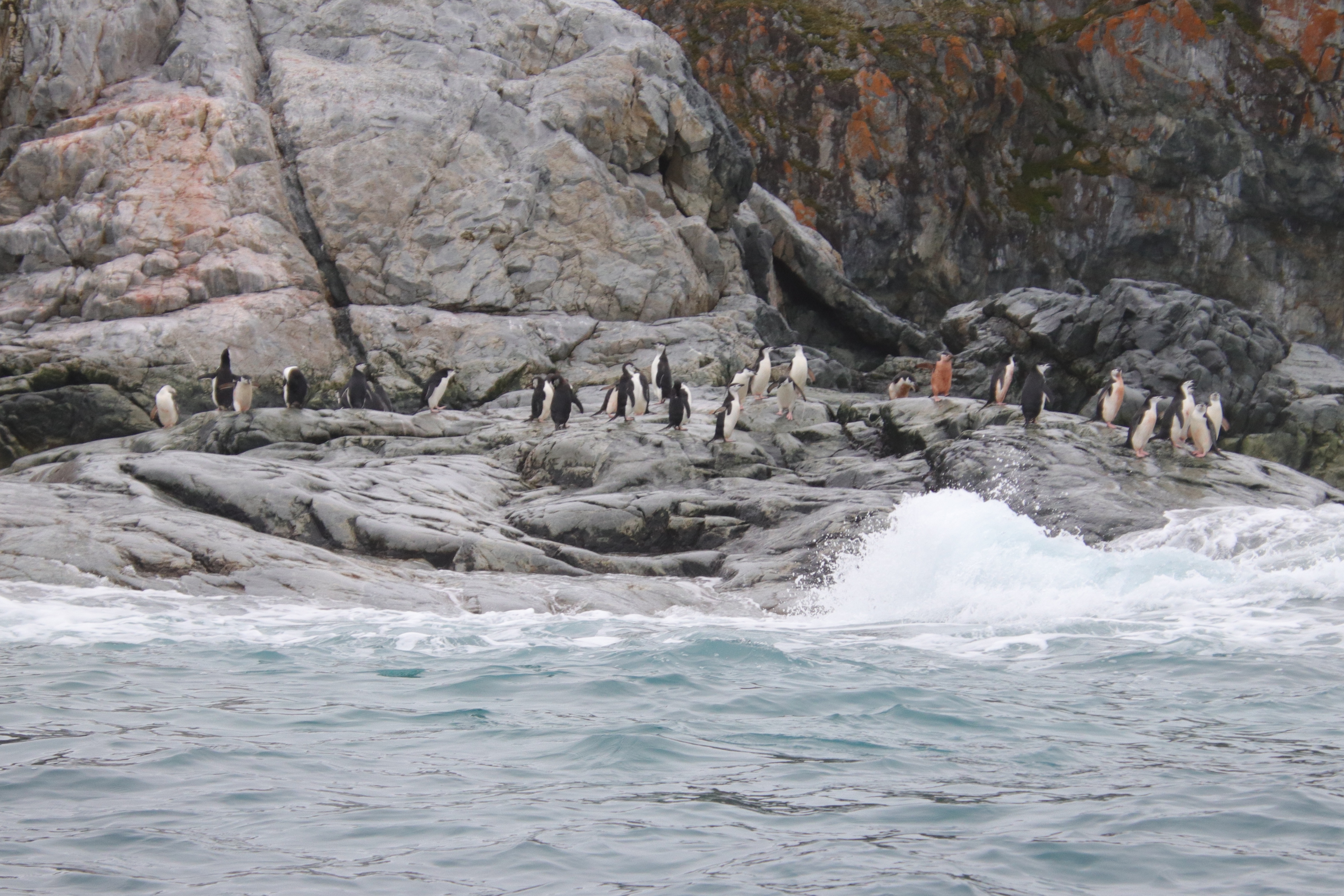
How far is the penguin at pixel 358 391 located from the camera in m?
23.1

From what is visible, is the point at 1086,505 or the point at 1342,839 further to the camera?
the point at 1086,505

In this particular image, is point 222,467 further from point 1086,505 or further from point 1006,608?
point 1086,505

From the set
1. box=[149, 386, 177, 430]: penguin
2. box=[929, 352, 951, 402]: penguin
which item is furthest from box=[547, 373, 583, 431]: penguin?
box=[929, 352, 951, 402]: penguin

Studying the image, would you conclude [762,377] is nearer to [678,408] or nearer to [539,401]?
[678,408]

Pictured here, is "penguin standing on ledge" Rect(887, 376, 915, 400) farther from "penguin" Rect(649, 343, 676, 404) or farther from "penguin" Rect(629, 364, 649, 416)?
"penguin" Rect(629, 364, 649, 416)

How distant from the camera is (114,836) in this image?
5.01 m

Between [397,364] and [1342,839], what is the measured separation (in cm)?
2360

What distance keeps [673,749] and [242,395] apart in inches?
636

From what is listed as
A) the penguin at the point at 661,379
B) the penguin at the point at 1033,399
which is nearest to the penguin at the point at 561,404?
the penguin at the point at 661,379

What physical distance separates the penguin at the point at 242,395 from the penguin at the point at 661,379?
7861 millimetres

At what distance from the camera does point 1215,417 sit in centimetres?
1836

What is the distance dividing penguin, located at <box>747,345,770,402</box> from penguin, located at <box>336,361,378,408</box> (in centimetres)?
794

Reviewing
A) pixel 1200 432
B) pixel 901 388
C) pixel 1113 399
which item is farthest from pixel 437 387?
pixel 1200 432

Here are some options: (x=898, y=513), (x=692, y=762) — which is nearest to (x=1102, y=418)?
(x=898, y=513)
